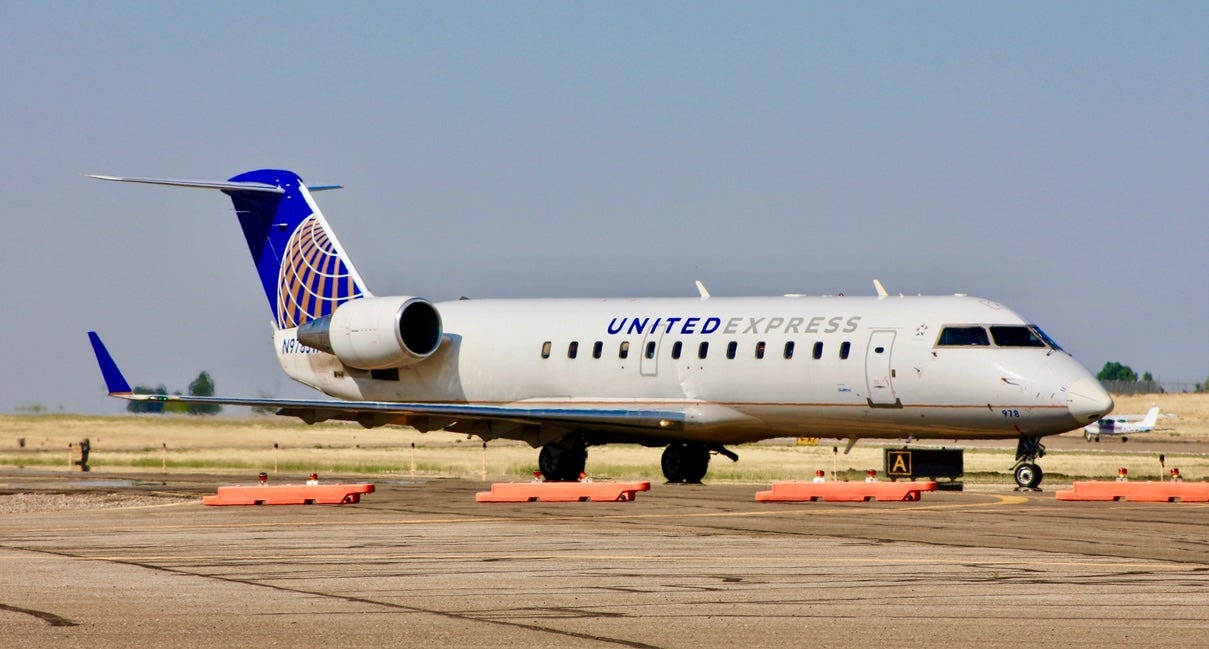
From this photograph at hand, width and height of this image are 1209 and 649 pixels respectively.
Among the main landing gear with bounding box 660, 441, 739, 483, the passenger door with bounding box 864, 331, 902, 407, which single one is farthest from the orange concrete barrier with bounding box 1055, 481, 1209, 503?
the main landing gear with bounding box 660, 441, 739, 483

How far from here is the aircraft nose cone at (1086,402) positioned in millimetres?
27375

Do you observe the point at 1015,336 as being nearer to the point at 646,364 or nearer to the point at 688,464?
the point at 646,364

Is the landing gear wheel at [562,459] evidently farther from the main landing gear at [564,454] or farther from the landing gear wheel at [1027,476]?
the landing gear wheel at [1027,476]

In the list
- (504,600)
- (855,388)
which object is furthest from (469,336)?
(504,600)

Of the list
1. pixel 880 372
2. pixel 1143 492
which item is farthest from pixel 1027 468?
pixel 1143 492

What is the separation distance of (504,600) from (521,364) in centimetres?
2136

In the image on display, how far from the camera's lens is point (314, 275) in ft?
122

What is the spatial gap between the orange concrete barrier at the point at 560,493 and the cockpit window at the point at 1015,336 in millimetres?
6882

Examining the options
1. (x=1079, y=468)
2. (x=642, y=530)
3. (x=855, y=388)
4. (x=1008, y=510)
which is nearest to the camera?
(x=642, y=530)

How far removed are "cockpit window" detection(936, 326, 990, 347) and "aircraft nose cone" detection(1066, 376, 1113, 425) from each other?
5.83ft

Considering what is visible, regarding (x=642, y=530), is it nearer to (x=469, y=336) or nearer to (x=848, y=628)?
(x=848, y=628)

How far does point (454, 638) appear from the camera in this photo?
11.1m

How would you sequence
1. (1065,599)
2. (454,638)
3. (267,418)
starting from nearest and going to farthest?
(454,638) → (1065,599) → (267,418)

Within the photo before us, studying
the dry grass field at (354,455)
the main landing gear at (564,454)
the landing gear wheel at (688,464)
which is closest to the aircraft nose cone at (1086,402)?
the landing gear wheel at (688,464)
